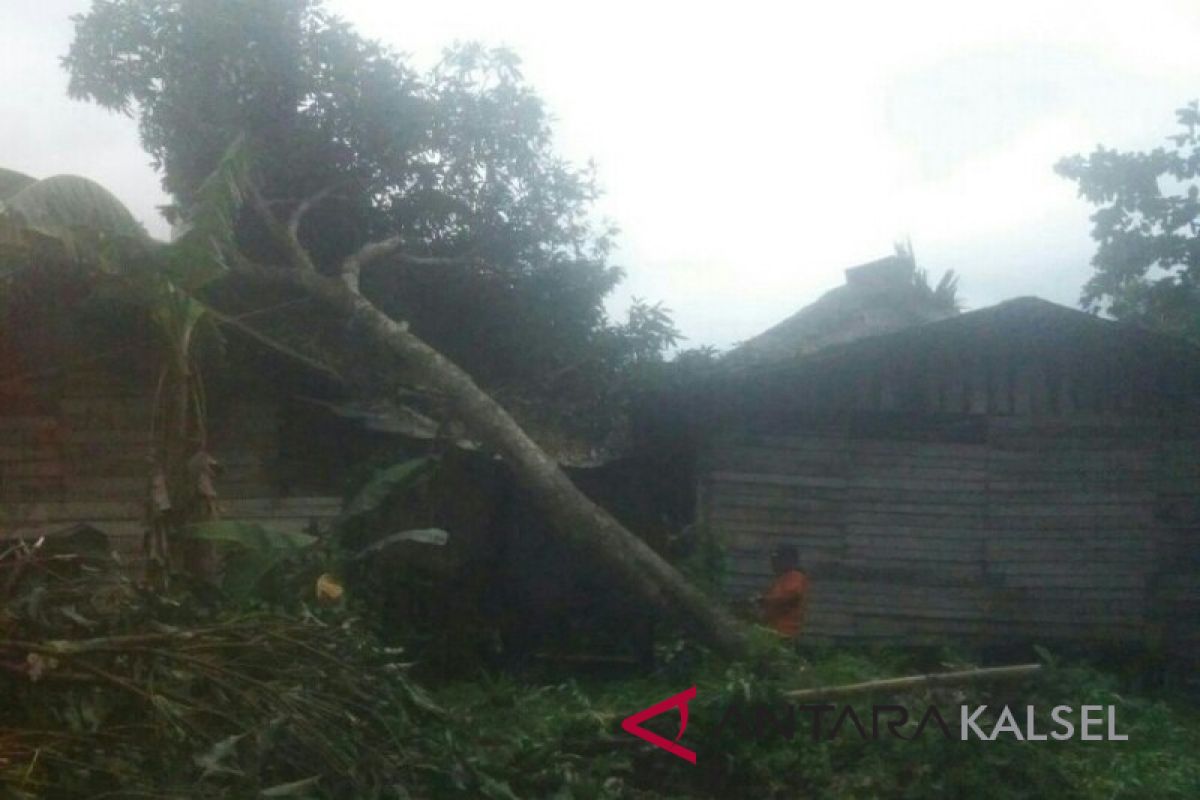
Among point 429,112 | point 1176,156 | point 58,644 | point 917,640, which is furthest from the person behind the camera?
point 1176,156

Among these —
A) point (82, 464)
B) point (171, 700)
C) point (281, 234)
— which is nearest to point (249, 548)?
point (171, 700)

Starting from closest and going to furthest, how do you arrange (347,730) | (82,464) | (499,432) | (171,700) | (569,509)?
(171,700) → (347,730) → (82,464) → (569,509) → (499,432)

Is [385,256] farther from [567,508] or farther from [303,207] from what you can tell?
[567,508]

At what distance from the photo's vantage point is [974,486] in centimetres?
1115

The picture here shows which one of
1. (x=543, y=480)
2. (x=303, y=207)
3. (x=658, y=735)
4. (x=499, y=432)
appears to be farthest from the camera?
Result: (x=303, y=207)

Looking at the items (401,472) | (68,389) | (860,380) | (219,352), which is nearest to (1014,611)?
(860,380)

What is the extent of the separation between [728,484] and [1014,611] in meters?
2.65

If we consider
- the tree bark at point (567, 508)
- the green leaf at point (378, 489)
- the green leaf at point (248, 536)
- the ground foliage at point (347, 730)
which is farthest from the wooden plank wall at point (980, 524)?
the green leaf at point (248, 536)

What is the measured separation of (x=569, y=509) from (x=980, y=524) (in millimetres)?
3592

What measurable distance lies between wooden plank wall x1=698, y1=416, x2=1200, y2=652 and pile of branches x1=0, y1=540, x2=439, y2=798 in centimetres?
549

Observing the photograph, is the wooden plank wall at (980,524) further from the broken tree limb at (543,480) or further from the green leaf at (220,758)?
the green leaf at (220,758)

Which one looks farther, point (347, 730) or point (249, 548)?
point (249, 548)

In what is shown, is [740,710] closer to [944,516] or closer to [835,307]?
[944,516]

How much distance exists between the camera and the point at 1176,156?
1507cm
